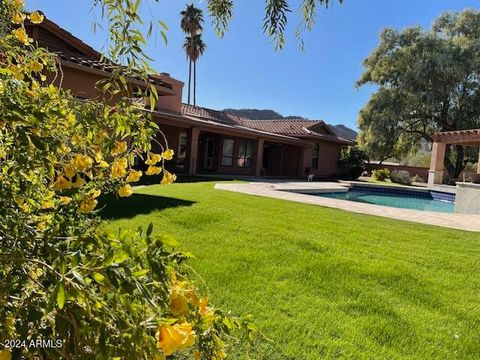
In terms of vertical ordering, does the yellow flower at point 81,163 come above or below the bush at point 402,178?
above

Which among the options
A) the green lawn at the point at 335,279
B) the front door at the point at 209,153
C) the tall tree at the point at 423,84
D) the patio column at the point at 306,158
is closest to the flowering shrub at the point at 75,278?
the green lawn at the point at 335,279

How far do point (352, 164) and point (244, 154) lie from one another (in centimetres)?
1021

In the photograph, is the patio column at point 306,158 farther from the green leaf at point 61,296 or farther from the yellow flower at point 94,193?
the green leaf at point 61,296

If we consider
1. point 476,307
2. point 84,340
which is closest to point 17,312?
point 84,340

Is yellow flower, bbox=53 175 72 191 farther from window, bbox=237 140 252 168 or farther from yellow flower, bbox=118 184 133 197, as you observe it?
window, bbox=237 140 252 168

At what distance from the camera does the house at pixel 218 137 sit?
12.1 metres

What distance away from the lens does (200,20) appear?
138 inches

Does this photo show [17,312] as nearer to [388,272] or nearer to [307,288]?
[307,288]

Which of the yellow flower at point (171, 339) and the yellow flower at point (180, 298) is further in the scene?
the yellow flower at point (180, 298)

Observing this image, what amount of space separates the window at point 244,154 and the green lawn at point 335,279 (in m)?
18.2

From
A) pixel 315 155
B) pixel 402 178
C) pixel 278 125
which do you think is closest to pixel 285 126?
pixel 278 125

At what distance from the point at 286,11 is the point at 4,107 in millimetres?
2502

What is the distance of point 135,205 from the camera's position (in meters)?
8.93

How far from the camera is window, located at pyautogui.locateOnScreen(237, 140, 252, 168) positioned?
26953mm
